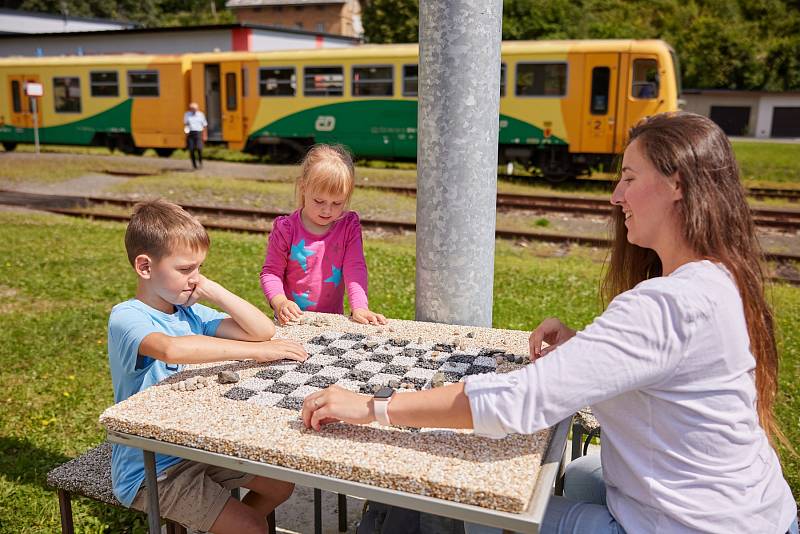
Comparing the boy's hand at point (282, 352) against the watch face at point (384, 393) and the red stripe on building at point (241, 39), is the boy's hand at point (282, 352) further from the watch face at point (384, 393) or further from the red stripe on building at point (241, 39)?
the red stripe on building at point (241, 39)

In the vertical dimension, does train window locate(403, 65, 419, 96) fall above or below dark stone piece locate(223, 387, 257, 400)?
above

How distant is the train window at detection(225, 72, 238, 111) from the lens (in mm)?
20609

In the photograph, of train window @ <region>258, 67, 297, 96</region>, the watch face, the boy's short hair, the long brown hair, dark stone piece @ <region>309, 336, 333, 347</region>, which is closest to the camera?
the long brown hair

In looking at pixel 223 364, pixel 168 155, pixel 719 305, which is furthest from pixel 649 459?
pixel 168 155

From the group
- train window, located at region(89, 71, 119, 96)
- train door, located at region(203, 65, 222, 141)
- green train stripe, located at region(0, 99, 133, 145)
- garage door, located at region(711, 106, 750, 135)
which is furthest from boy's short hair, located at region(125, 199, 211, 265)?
garage door, located at region(711, 106, 750, 135)

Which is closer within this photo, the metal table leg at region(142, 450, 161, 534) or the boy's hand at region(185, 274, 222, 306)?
the metal table leg at region(142, 450, 161, 534)

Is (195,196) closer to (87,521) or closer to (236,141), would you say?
(236,141)

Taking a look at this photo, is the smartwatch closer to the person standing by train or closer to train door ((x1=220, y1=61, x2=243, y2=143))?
the person standing by train

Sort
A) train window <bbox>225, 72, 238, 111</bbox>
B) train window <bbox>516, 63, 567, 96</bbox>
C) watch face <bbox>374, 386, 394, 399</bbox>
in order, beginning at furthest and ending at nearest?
train window <bbox>225, 72, 238, 111</bbox>, train window <bbox>516, 63, 567, 96</bbox>, watch face <bbox>374, 386, 394, 399</bbox>

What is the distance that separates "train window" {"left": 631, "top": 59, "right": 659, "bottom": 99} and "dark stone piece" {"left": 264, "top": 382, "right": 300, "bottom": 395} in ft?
51.0

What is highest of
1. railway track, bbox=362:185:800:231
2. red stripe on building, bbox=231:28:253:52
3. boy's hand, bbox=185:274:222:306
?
red stripe on building, bbox=231:28:253:52

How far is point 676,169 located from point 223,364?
62.8 inches

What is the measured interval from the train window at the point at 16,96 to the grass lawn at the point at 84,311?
14850 millimetres

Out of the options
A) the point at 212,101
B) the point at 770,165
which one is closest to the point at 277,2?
the point at 212,101
